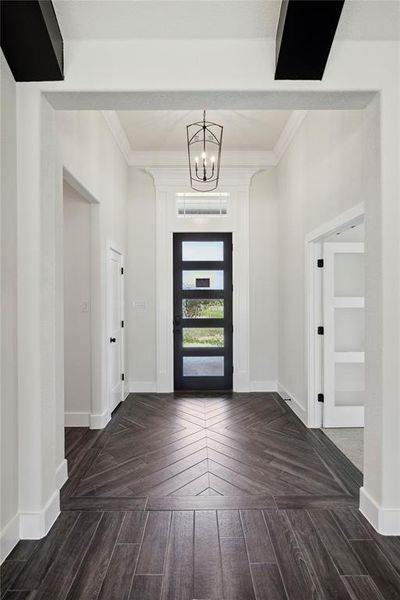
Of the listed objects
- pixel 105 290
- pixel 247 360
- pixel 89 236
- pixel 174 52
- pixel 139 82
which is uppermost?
pixel 174 52

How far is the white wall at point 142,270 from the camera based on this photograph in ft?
17.7

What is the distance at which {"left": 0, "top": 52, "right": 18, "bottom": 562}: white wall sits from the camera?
1.99m

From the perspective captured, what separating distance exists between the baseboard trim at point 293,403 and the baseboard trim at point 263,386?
10 centimetres

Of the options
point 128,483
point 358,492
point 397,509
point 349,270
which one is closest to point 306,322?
point 349,270

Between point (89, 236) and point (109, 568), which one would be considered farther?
point (89, 236)

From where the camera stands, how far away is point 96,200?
12.3 ft

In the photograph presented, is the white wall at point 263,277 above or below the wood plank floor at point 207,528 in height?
above

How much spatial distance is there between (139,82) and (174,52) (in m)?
0.26

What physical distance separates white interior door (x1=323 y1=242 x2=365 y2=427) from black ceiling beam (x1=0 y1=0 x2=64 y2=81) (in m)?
2.78

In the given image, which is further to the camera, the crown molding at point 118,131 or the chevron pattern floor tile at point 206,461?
the crown molding at point 118,131

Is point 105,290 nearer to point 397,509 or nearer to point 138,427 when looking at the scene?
point 138,427

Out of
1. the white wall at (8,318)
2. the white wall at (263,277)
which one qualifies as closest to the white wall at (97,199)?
the white wall at (8,318)

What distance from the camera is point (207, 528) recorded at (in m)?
2.21

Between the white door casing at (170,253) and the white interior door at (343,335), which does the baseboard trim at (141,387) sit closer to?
the white door casing at (170,253)
